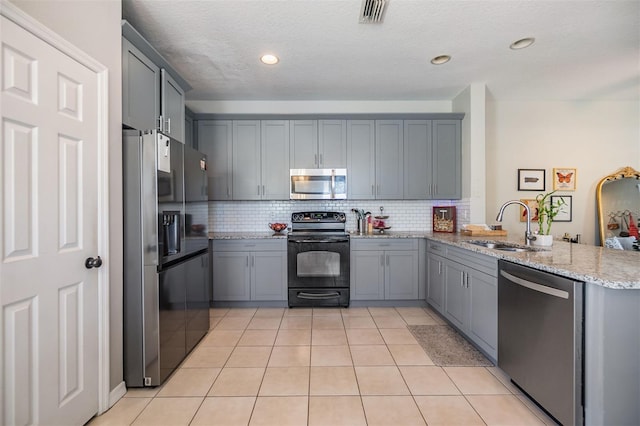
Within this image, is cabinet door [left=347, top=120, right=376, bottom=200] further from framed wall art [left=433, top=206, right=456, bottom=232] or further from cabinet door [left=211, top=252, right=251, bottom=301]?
cabinet door [left=211, top=252, right=251, bottom=301]

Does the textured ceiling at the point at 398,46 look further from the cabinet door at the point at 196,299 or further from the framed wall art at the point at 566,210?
the cabinet door at the point at 196,299

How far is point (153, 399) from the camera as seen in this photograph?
1922 millimetres

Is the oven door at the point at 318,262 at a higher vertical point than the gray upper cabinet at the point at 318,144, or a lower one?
lower

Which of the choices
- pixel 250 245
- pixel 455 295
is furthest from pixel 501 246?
pixel 250 245

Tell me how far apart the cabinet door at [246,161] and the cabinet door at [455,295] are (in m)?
2.48

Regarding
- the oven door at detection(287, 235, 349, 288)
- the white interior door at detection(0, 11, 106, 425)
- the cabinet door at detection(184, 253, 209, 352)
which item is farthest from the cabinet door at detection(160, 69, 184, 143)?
the oven door at detection(287, 235, 349, 288)

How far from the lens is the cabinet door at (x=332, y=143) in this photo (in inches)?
157

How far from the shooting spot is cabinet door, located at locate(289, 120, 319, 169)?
3982 mm

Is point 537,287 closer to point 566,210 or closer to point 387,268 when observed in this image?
point 387,268

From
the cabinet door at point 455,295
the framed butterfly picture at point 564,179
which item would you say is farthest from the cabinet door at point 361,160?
the framed butterfly picture at point 564,179

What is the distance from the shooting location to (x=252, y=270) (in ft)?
12.1

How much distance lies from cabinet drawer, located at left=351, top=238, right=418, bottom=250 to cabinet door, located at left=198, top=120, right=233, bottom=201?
1783mm

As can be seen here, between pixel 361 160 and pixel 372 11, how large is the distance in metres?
1.97

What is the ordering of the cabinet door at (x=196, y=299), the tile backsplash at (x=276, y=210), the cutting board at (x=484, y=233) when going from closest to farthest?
the cabinet door at (x=196, y=299)
the cutting board at (x=484, y=233)
the tile backsplash at (x=276, y=210)
